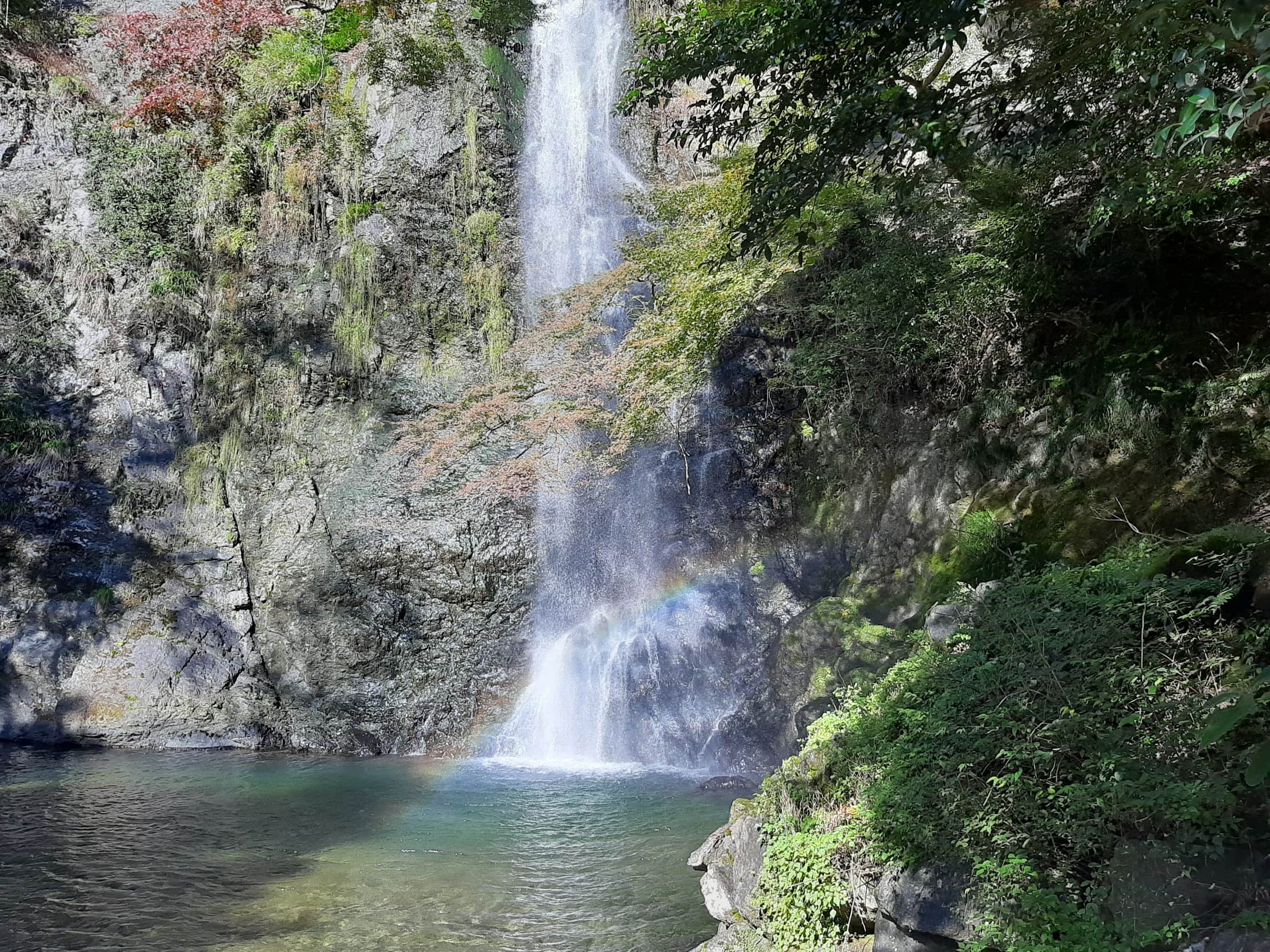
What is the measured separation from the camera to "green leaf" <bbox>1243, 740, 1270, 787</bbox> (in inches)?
55.1

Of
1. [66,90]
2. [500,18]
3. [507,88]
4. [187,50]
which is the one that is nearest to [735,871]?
[507,88]

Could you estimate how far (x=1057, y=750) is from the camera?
3.22 meters

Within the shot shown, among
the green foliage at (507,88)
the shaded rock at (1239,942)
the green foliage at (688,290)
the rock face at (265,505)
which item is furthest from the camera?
the green foliage at (507,88)

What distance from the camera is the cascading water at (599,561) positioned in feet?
33.5

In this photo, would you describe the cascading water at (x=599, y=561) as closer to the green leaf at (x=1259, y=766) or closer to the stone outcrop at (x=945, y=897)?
the stone outcrop at (x=945, y=897)

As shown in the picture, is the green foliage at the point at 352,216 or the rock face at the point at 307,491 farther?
the green foliage at the point at 352,216

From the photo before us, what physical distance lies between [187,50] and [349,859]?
637 inches

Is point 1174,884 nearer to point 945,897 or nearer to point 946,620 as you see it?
point 945,897

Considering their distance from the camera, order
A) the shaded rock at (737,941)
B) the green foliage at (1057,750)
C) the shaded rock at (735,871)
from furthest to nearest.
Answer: the shaded rock at (735,871) < the shaded rock at (737,941) < the green foliage at (1057,750)

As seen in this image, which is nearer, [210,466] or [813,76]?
[813,76]

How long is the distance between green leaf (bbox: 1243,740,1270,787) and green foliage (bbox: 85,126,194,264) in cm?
1642

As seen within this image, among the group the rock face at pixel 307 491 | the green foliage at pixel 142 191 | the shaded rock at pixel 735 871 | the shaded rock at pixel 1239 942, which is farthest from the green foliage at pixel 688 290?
the green foliage at pixel 142 191

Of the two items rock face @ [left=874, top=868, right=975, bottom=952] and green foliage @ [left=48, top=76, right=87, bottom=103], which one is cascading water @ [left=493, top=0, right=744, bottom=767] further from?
green foliage @ [left=48, top=76, right=87, bottom=103]

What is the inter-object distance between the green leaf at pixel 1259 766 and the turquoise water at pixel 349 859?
13.2ft
